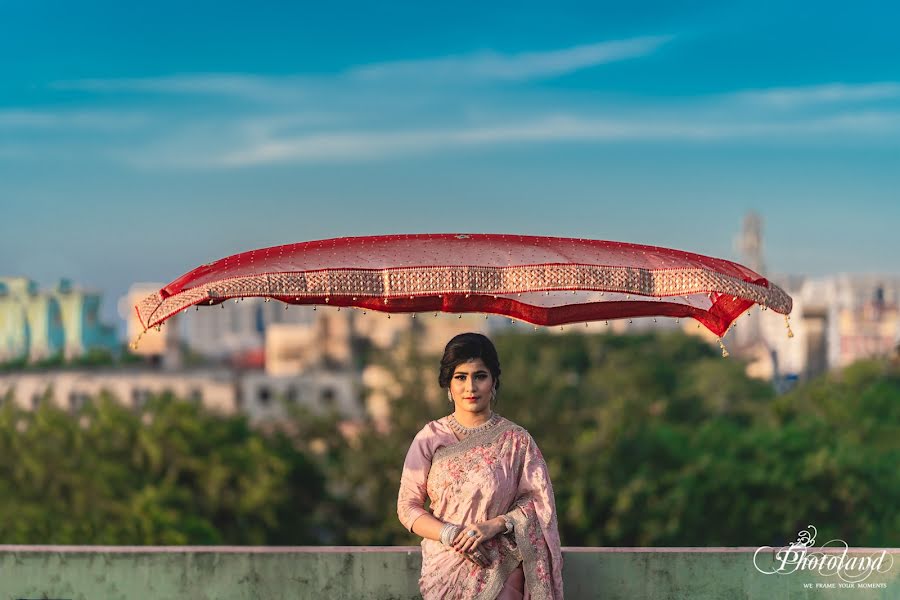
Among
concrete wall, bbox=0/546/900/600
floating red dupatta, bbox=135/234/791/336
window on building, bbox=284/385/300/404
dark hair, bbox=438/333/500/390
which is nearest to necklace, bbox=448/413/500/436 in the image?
dark hair, bbox=438/333/500/390

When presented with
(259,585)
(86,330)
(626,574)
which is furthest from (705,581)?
(86,330)

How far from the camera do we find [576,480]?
1166 inches

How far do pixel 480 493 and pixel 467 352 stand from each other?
Answer: 0.41 m

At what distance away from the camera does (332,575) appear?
4895mm

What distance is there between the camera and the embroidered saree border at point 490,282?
383 centimetres

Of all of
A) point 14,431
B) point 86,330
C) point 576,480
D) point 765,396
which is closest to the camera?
point 576,480

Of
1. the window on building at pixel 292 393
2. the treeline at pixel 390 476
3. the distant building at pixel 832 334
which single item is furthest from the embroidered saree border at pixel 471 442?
the distant building at pixel 832 334

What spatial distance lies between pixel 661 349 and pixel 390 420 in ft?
108

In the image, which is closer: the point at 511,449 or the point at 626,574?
the point at 511,449

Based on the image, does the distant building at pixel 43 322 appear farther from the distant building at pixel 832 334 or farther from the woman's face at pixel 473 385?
the woman's face at pixel 473 385

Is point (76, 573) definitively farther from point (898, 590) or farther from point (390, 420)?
point (390, 420)
